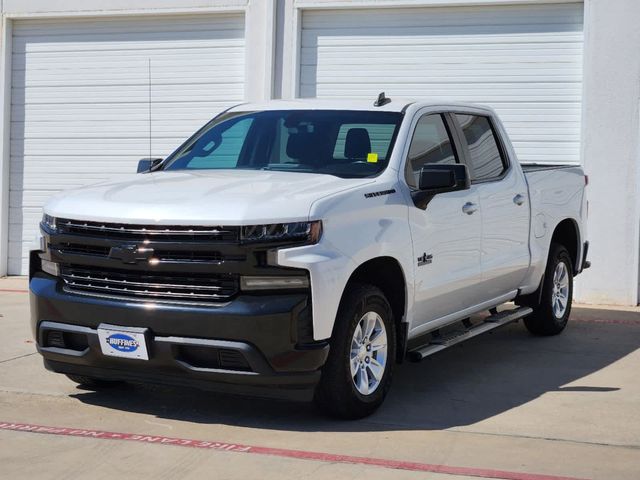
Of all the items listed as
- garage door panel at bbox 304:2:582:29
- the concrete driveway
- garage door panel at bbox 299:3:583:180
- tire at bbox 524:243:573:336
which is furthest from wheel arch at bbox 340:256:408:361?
garage door panel at bbox 304:2:582:29

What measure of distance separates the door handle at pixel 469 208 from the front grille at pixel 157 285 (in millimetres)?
2162

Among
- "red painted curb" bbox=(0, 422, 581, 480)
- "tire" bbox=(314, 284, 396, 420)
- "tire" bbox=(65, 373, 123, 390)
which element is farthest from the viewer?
"tire" bbox=(65, 373, 123, 390)

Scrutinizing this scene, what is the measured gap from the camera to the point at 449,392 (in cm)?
715

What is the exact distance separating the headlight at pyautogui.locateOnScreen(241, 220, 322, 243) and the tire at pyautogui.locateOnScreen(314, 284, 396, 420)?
0.49 meters

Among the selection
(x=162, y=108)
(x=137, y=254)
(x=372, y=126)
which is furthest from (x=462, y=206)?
(x=162, y=108)

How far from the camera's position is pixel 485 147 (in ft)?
26.7

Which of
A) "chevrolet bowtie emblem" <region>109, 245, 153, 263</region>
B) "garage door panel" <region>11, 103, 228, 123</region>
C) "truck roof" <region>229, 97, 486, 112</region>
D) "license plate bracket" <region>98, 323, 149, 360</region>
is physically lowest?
"license plate bracket" <region>98, 323, 149, 360</region>

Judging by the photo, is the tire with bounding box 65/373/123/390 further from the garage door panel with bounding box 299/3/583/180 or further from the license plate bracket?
the garage door panel with bounding box 299/3/583/180

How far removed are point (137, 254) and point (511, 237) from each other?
3320 mm

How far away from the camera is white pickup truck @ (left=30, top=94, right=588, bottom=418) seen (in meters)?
5.70

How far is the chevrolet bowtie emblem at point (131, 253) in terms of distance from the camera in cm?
580

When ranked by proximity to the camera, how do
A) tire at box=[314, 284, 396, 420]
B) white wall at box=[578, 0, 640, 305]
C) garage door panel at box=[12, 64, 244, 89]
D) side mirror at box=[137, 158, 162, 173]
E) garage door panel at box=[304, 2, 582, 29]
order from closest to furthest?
1. tire at box=[314, 284, 396, 420]
2. side mirror at box=[137, 158, 162, 173]
3. white wall at box=[578, 0, 640, 305]
4. garage door panel at box=[304, 2, 582, 29]
5. garage door panel at box=[12, 64, 244, 89]

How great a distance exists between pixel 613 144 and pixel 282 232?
Result: 6.76m

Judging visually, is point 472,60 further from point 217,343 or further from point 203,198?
point 217,343
